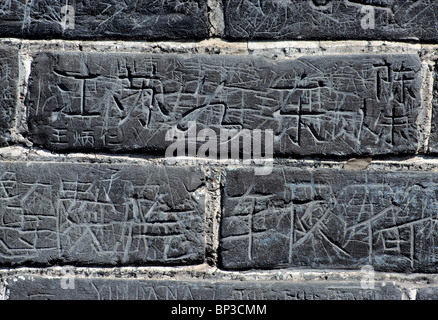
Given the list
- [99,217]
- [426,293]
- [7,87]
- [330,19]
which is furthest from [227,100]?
[426,293]

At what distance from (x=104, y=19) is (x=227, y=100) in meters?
0.42

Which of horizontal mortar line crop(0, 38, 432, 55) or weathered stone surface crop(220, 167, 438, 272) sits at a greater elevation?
horizontal mortar line crop(0, 38, 432, 55)

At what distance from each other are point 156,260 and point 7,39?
2.50ft

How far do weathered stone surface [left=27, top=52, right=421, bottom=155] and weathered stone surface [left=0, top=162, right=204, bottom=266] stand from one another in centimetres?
9

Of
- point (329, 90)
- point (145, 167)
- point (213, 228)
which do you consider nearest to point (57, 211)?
point (145, 167)

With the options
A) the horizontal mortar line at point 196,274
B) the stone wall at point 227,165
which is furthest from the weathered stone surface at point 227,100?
the horizontal mortar line at point 196,274

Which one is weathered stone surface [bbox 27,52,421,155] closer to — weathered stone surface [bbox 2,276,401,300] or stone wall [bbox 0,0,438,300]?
stone wall [bbox 0,0,438,300]

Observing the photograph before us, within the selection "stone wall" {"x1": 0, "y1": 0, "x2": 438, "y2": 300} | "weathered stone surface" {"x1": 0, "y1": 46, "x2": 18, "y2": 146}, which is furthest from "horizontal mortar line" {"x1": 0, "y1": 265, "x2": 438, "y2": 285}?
"weathered stone surface" {"x1": 0, "y1": 46, "x2": 18, "y2": 146}

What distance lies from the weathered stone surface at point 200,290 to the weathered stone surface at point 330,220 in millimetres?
54

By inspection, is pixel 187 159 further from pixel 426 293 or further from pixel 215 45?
pixel 426 293

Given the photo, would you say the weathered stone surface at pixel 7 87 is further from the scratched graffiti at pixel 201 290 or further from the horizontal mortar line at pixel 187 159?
the scratched graffiti at pixel 201 290

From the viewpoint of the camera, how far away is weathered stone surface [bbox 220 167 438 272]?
1104mm

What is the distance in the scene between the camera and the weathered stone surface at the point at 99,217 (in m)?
1.11

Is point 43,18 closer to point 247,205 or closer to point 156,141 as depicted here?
point 156,141
